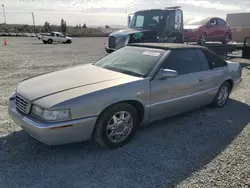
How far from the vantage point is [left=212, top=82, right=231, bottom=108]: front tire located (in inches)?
198

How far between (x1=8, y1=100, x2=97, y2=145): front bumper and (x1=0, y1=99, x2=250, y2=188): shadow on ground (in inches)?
13.2

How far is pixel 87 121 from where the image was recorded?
9.65 ft

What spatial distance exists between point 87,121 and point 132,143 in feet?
3.04

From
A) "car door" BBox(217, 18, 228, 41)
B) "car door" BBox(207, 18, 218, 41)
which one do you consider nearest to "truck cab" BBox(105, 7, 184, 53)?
"car door" BBox(207, 18, 218, 41)

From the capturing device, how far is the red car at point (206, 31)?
1124 cm

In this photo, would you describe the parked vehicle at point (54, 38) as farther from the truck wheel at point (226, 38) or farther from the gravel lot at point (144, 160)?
the gravel lot at point (144, 160)

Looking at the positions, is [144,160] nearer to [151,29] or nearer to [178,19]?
[151,29]

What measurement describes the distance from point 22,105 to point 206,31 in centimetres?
1078

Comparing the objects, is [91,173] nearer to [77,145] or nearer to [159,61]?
[77,145]

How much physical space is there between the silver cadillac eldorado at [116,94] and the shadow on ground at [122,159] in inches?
11.3

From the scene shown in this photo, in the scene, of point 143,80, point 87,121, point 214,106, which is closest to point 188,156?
point 143,80

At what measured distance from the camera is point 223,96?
5191mm

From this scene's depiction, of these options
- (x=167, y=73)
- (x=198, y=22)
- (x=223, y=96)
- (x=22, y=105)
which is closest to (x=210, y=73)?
(x=223, y=96)

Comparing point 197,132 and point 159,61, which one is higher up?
point 159,61
